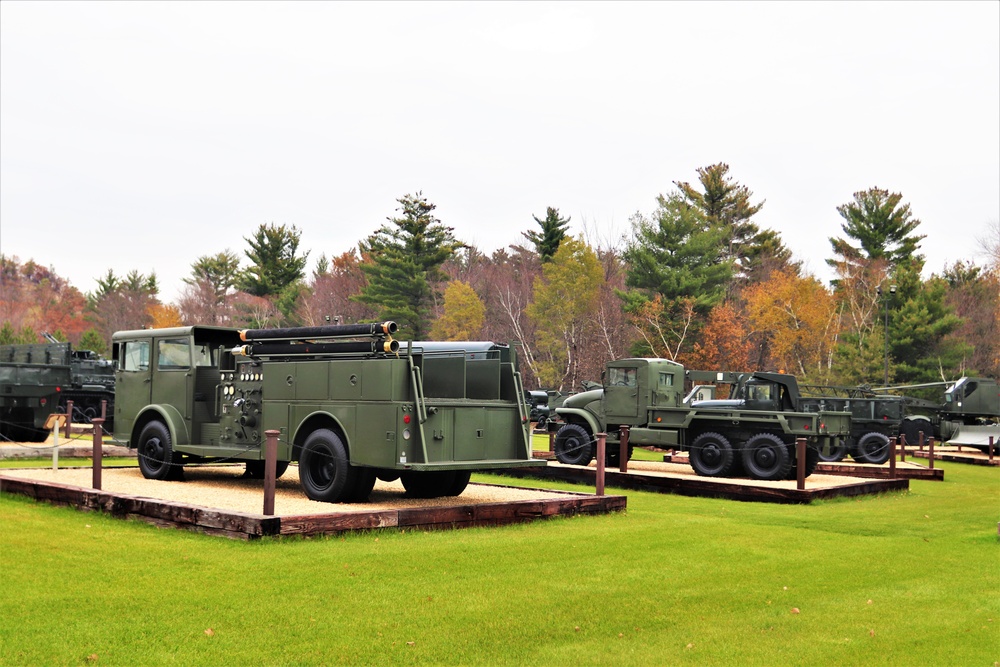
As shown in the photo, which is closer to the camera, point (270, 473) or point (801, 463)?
point (270, 473)

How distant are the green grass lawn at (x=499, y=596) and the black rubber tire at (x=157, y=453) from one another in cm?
325

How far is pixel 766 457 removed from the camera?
66.8 ft

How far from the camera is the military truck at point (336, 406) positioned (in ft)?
42.5

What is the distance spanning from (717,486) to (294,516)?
9016 mm

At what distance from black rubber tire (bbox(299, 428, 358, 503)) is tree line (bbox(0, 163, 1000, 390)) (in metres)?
40.8

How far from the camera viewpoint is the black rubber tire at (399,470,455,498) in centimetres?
1466

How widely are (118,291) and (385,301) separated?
39.1m

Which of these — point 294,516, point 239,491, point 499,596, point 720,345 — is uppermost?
point 720,345

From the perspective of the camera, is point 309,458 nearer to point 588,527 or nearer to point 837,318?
point 588,527

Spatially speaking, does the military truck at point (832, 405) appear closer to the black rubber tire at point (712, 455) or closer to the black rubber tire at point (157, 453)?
the black rubber tire at point (712, 455)

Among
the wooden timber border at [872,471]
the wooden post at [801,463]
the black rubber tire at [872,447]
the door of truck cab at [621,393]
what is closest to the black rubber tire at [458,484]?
the wooden post at [801,463]

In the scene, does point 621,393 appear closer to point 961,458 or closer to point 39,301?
point 961,458

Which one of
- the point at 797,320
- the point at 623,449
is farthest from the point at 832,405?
the point at 797,320

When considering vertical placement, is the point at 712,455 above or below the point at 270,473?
below
